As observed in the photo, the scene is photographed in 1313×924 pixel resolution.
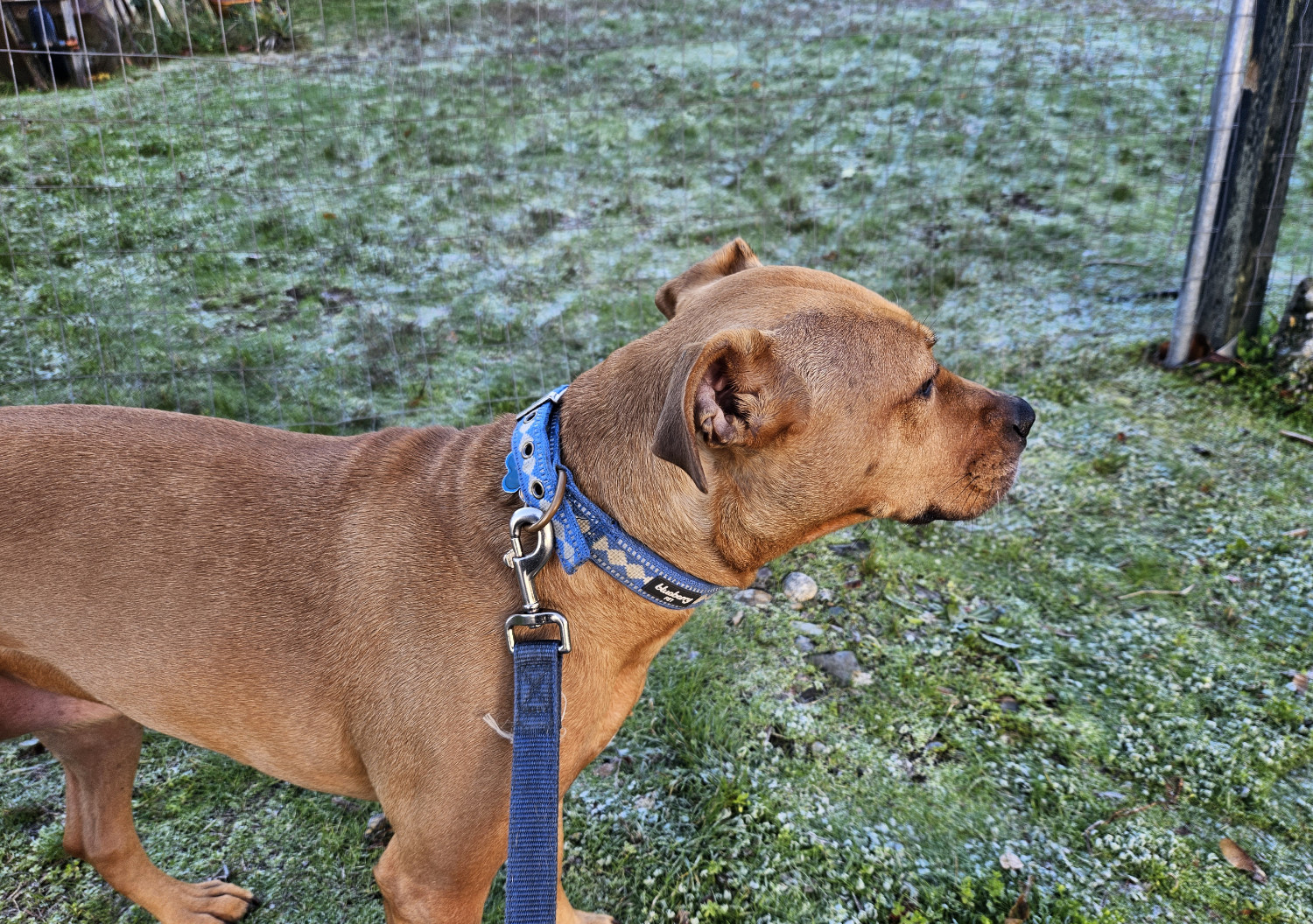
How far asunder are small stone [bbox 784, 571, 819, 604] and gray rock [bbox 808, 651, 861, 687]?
0.37 meters

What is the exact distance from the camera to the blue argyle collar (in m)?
2.05

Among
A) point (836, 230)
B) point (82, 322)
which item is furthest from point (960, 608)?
point (82, 322)

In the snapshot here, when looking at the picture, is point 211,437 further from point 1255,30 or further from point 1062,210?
point 1062,210

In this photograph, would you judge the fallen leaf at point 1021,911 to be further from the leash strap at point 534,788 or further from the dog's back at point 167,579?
the dog's back at point 167,579

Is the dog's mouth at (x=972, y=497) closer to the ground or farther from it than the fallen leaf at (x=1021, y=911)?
farther from it

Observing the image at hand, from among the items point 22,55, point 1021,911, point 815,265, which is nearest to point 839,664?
point 1021,911

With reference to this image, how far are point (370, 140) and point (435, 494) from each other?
18.9 ft

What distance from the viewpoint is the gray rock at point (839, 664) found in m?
3.50

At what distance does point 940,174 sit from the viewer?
6.86 metres

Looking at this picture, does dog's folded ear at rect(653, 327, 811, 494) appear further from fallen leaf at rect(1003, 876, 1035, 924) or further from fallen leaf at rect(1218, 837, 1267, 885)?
fallen leaf at rect(1218, 837, 1267, 885)

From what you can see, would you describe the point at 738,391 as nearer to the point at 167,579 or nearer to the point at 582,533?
the point at 582,533

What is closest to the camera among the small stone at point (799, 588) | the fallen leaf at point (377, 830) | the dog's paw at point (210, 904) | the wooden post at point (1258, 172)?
the dog's paw at point (210, 904)

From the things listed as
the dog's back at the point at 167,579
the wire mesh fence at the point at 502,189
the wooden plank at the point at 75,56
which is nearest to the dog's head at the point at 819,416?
the dog's back at the point at 167,579

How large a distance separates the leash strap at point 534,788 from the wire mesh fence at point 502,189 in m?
3.40
